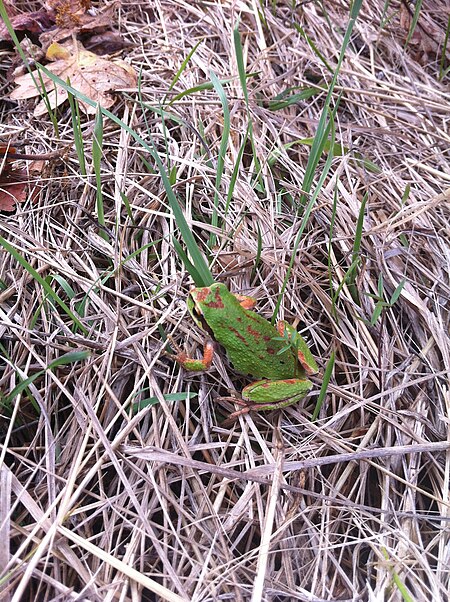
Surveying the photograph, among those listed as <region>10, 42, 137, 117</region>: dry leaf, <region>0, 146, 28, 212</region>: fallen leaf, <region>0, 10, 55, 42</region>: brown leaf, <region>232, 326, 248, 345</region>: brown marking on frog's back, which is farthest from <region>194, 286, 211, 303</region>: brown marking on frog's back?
<region>0, 10, 55, 42</region>: brown leaf

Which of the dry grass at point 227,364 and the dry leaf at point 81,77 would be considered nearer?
the dry grass at point 227,364

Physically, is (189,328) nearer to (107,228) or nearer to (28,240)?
(107,228)

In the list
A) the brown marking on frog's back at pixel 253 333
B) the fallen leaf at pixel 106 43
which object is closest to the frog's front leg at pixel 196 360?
the brown marking on frog's back at pixel 253 333

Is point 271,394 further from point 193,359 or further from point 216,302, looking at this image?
point 216,302

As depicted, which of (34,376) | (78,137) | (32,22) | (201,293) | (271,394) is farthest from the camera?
(32,22)

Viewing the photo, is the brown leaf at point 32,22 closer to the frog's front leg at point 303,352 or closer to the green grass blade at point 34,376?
the green grass blade at point 34,376

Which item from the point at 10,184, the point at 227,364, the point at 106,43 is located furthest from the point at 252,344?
the point at 106,43
